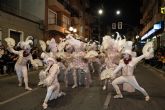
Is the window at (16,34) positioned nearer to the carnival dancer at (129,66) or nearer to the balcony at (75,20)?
the carnival dancer at (129,66)

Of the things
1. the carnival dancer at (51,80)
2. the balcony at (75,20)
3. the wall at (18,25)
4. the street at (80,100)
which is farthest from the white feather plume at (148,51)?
the balcony at (75,20)

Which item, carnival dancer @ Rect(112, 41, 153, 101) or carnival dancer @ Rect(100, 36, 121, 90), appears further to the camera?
carnival dancer @ Rect(100, 36, 121, 90)

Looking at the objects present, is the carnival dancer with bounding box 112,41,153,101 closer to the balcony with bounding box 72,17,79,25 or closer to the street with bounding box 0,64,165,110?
the street with bounding box 0,64,165,110

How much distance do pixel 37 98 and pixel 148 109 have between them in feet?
12.9

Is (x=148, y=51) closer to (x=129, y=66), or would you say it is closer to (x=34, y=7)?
(x=129, y=66)

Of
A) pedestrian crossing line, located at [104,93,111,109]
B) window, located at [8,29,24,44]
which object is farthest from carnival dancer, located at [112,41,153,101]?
window, located at [8,29,24,44]

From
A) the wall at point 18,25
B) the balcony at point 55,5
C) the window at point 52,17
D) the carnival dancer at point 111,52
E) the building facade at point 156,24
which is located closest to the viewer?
the carnival dancer at point 111,52

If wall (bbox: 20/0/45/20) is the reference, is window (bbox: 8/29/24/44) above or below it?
below

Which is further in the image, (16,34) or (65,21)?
(65,21)

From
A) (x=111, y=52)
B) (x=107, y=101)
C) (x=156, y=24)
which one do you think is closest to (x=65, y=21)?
(x=156, y=24)

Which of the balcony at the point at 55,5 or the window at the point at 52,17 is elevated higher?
the balcony at the point at 55,5

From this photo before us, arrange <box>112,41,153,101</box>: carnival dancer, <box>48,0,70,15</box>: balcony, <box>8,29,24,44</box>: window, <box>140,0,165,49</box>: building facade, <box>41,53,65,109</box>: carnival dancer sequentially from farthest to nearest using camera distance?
<box>140,0,165,49</box>: building facade, <box>48,0,70,15</box>: balcony, <box>8,29,24,44</box>: window, <box>112,41,153,101</box>: carnival dancer, <box>41,53,65,109</box>: carnival dancer

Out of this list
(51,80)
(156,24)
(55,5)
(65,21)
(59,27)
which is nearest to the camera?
(51,80)

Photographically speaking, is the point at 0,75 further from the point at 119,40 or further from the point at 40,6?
the point at 40,6
